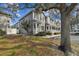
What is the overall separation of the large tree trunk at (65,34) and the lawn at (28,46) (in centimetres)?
4

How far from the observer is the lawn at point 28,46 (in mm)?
1437

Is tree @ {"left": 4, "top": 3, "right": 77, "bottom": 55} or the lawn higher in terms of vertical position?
tree @ {"left": 4, "top": 3, "right": 77, "bottom": 55}

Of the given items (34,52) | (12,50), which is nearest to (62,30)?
(34,52)

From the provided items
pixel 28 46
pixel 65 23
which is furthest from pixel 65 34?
pixel 28 46

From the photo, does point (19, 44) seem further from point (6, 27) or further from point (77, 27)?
point (77, 27)

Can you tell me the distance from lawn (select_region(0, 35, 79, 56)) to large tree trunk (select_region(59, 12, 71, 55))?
0.13ft

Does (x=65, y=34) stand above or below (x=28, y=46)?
above

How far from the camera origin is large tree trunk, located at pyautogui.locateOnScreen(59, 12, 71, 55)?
1.44 m

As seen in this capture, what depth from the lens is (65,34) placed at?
1.44 meters

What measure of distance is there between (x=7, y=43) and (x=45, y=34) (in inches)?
13.2

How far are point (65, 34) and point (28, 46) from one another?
0.33 metres

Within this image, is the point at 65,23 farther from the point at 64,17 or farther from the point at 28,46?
the point at 28,46

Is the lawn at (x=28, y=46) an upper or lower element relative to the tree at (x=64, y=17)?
lower

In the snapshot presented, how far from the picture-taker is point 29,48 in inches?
56.9
